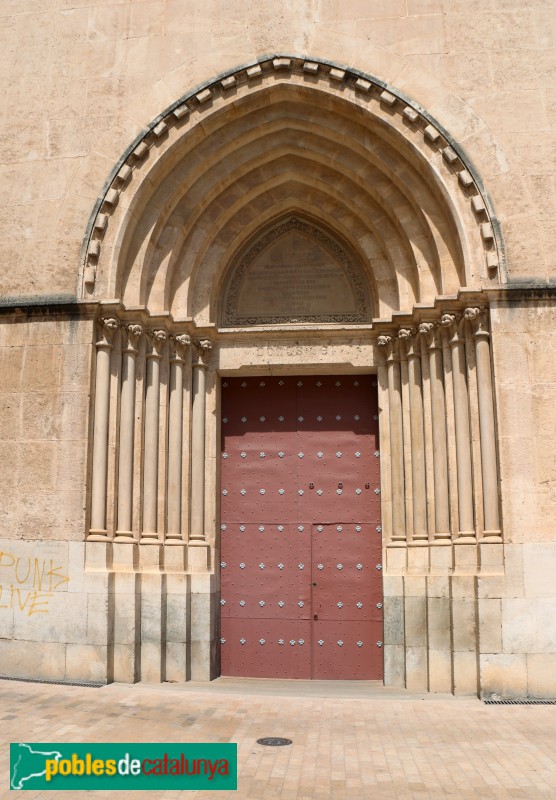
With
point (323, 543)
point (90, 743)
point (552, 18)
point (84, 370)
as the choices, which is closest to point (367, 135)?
point (552, 18)

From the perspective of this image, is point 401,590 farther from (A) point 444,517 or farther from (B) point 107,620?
(B) point 107,620

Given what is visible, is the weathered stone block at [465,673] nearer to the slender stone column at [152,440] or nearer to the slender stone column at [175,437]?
the slender stone column at [175,437]

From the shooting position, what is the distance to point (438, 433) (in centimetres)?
916

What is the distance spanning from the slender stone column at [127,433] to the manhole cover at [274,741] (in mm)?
3306

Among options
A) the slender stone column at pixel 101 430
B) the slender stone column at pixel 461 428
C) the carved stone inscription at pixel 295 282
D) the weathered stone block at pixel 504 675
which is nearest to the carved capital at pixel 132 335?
the slender stone column at pixel 101 430

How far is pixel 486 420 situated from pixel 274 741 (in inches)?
162

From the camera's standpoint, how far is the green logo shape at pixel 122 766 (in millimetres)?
→ 5277

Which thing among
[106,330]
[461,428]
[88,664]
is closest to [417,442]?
[461,428]

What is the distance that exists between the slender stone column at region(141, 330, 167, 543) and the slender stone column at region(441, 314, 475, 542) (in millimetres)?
3448

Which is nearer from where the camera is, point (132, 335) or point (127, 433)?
point (127, 433)

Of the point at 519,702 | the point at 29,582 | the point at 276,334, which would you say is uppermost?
the point at 276,334

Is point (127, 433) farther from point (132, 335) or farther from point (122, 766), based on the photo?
point (122, 766)

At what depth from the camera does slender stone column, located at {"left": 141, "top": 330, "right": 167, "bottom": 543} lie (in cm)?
929

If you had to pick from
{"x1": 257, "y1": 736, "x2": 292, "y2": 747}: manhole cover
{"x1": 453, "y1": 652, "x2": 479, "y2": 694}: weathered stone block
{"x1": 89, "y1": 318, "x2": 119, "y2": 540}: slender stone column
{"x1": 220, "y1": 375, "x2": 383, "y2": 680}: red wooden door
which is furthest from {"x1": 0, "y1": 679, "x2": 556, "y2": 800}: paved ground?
{"x1": 89, "y1": 318, "x2": 119, "y2": 540}: slender stone column
